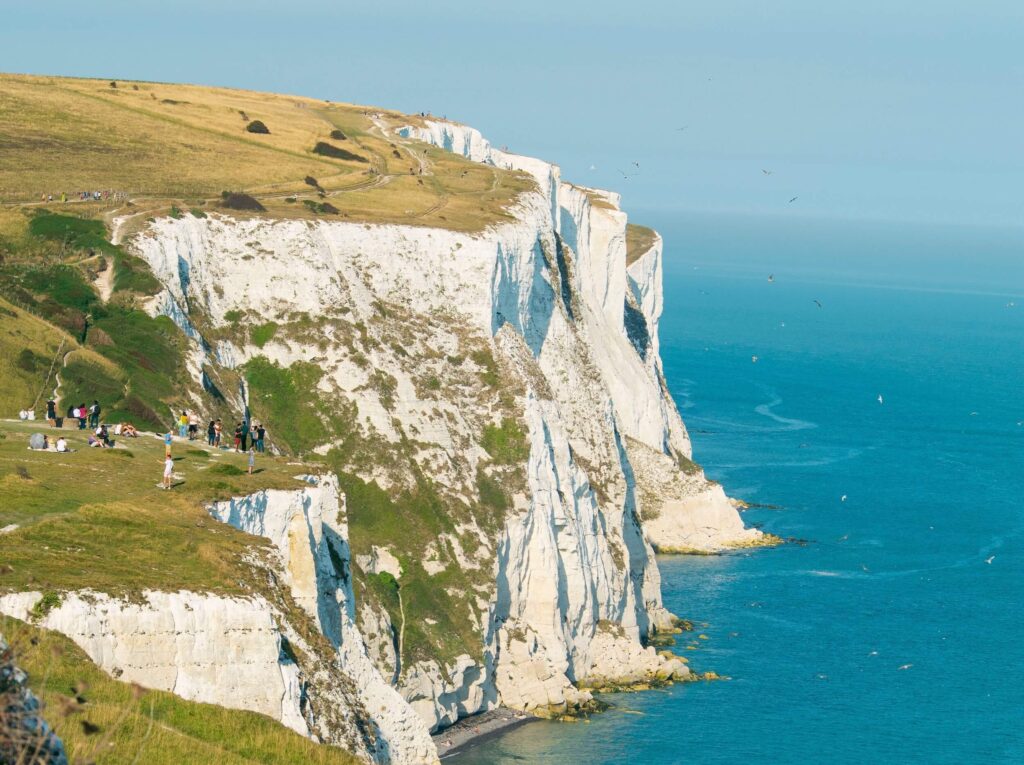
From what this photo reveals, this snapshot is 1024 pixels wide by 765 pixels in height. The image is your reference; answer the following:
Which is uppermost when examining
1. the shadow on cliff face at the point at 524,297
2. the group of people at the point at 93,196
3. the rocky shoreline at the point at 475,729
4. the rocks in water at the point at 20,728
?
the group of people at the point at 93,196

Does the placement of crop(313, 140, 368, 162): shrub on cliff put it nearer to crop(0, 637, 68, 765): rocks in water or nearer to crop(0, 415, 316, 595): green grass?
crop(0, 415, 316, 595): green grass

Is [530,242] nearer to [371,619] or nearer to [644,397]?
[644,397]

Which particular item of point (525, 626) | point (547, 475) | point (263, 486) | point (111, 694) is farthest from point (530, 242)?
point (111, 694)

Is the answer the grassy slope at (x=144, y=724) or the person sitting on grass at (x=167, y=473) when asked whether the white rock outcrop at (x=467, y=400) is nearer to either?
the person sitting on grass at (x=167, y=473)

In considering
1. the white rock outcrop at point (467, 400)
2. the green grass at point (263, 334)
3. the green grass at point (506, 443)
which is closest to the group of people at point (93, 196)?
the white rock outcrop at point (467, 400)

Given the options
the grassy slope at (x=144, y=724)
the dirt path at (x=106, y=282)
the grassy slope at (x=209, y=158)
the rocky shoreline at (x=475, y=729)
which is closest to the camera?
the grassy slope at (x=144, y=724)

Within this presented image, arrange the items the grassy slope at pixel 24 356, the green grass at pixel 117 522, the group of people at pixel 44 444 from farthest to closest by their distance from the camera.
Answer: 1. the grassy slope at pixel 24 356
2. the group of people at pixel 44 444
3. the green grass at pixel 117 522
